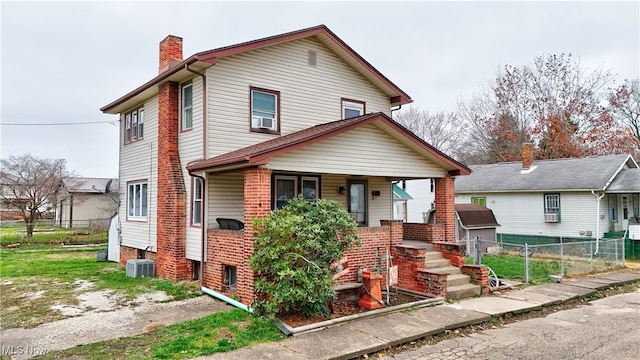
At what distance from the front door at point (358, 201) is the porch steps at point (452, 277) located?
114 inches

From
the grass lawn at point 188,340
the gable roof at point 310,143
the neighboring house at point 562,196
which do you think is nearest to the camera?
the grass lawn at point 188,340

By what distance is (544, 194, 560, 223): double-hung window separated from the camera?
63.9ft

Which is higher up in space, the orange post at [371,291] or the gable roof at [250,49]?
the gable roof at [250,49]

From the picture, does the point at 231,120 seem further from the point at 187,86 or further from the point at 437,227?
the point at 437,227

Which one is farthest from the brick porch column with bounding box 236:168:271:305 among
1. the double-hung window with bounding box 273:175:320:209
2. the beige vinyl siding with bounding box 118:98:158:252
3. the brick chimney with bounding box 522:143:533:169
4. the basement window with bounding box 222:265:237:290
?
the brick chimney with bounding box 522:143:533:169

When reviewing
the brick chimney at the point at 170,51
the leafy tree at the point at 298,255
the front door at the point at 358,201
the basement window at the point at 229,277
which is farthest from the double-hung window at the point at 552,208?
the brick chimney at the point at 170,51

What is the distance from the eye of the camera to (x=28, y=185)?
25078 millimetres

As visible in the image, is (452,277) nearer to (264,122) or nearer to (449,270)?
(449,270)

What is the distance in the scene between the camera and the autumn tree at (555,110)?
29453 millimetres

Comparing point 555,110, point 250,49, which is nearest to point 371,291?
point 250,49

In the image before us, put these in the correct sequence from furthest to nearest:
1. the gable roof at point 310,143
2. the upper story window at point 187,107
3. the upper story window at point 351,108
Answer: the upper story window at point 351,108 < the upper story window at point 187,107 < the gable roof at point 310,143

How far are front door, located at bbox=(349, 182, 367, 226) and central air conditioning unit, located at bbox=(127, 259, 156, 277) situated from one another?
242 inches

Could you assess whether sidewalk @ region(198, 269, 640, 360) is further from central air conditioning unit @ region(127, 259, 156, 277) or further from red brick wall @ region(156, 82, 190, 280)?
central air conditioning unit @ region(127, 259, 156, 277)

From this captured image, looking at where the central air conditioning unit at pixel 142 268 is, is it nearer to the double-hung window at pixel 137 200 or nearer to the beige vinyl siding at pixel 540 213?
the double-hung window at pixel 137 200
